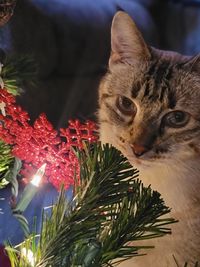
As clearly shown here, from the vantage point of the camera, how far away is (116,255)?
41 centimetres

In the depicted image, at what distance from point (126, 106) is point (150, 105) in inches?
2.3

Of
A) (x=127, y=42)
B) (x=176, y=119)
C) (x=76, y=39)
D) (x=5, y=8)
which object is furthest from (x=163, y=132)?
(x=76, y=39)

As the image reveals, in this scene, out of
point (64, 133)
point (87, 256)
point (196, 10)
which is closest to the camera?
point (87, 256)

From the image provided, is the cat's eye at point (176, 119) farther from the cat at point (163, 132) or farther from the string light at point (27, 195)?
the string light at point (27, 195)

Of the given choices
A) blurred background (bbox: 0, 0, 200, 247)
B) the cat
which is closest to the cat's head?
the cat

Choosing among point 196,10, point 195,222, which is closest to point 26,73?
point 195,222

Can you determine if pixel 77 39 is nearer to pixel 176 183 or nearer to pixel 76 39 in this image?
pixel 76 39

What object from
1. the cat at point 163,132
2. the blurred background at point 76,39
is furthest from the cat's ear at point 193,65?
the blurred background at point 76,39

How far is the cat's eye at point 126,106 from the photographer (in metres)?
0.72

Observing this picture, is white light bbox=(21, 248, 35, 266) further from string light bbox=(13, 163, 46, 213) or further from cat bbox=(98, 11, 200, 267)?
cat bbox=(98, 11, 200, 267)

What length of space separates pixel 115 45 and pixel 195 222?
A: 32cm

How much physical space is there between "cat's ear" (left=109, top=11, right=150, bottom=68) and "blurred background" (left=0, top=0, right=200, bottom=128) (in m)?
0.74

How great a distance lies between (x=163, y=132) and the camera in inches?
26.9

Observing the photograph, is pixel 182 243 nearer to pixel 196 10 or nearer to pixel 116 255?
pixel 116 255
